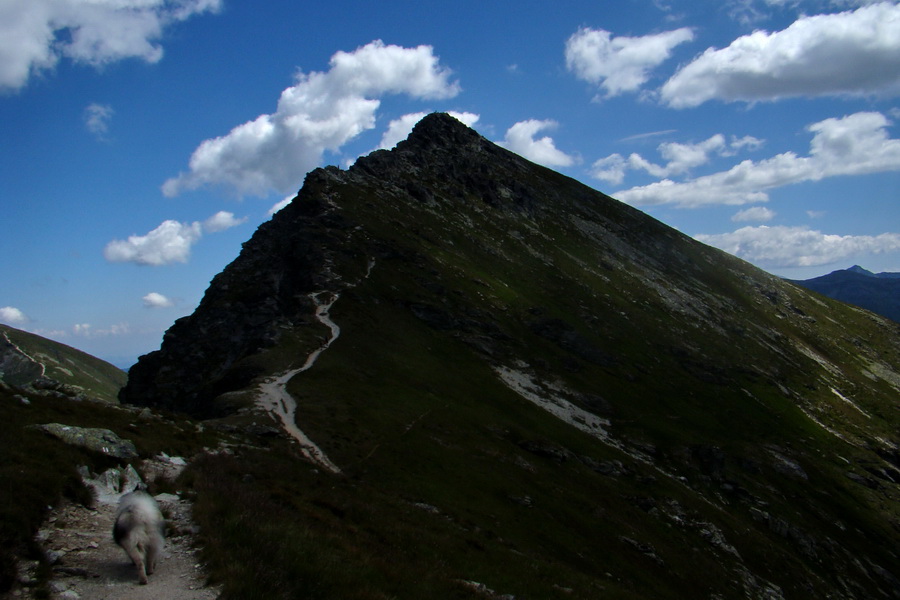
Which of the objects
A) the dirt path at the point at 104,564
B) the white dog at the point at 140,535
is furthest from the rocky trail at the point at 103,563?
the white dog at the point at 140,535

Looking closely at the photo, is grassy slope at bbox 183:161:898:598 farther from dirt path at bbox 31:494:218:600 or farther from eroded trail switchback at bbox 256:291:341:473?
eroded trail switchback at bbox 256:291:341:473

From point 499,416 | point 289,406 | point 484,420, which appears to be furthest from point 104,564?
point 499,416

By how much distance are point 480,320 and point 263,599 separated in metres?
94.0

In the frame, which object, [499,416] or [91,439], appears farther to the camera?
[499,416]

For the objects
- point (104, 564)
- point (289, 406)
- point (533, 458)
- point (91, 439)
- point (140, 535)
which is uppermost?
point (91, 439)

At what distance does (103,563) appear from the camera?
11.9 metres

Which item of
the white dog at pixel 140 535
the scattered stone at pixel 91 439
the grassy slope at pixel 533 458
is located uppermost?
the scattered stone at pixel 91 439

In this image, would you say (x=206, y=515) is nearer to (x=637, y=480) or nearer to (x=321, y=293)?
(x=637, y=480)

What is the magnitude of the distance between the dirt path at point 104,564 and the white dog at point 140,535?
1.35 feet

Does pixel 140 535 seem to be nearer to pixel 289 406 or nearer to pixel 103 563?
pixel 103 563

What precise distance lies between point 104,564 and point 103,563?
7cm

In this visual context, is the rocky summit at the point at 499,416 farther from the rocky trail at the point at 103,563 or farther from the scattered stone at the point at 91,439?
the scattered stone at the point at 91,439

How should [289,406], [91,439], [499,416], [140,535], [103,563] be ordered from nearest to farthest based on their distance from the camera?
[140,535] → [103,563] → [91,439] → [289,406] → [499,416]

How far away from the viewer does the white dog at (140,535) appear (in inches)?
456
